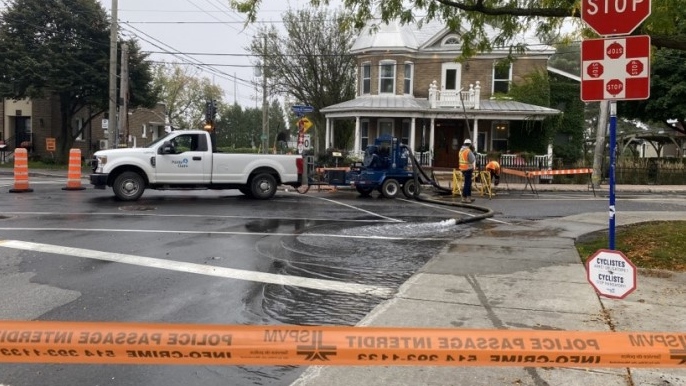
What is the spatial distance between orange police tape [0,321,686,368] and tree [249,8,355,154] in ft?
112

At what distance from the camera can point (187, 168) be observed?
15953mm

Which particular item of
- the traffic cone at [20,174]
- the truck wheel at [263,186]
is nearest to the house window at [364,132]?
the truck wheel at [263,186]

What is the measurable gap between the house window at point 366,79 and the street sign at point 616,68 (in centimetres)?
2715

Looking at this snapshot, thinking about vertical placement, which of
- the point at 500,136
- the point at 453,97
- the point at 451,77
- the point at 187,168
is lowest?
the point at 187,168

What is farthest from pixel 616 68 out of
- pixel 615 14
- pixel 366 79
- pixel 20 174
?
pixel 366 79

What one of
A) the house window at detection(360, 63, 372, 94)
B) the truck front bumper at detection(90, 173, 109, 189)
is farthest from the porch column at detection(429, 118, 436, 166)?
the truck front bumper at detection(90, 173, 109, 189)

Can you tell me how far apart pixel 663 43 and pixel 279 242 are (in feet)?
22.5

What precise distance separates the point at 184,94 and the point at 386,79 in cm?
5162

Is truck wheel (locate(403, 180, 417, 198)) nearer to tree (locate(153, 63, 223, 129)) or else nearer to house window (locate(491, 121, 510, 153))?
house window (locate(491, 121, 510, 153))

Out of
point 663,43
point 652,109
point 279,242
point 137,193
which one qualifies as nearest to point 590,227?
point 663,43

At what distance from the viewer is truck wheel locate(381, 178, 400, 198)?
1856cm

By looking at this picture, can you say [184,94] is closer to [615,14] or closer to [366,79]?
[366,79]

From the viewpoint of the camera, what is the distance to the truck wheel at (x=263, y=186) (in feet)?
55.0

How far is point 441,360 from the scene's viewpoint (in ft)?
9.96
